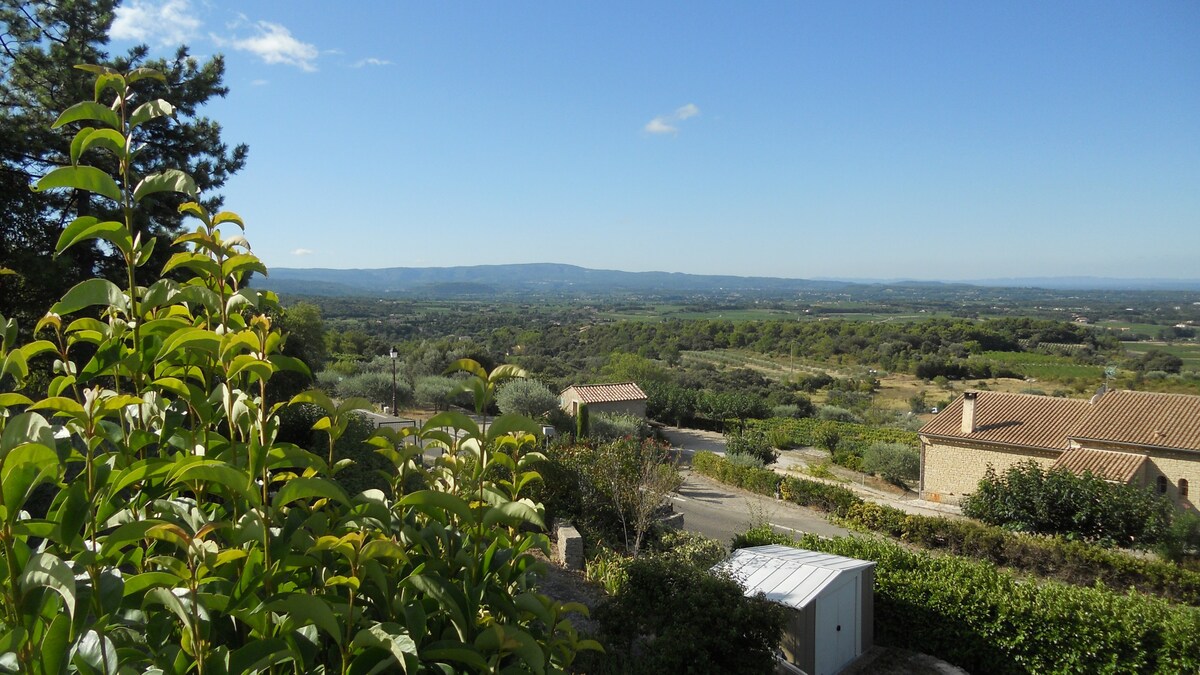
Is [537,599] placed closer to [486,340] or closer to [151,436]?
[151,436]

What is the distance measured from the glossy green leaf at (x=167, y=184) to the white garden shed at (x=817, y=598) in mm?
6390

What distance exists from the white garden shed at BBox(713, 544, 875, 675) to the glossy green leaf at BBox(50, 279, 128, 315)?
6.40m

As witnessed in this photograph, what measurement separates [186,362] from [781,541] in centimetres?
1079

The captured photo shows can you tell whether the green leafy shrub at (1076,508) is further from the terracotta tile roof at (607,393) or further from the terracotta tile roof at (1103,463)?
the terracotta tile roof at (607,393)

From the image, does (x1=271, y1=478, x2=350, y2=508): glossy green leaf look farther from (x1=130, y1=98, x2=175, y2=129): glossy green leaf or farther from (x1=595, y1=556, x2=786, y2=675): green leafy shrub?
(x1=595, y1=556, x2=786, y2=675): green leafy shrub

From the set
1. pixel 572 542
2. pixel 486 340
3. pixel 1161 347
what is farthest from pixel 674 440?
pixel 1161 347

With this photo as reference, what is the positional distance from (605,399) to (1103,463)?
16.2 metres

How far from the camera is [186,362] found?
171 cm

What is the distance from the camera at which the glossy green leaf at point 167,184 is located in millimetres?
1570

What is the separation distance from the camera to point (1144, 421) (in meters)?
18.4

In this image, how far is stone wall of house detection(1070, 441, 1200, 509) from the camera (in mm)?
16734

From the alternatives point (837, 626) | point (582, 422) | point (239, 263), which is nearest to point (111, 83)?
point (239, 263)

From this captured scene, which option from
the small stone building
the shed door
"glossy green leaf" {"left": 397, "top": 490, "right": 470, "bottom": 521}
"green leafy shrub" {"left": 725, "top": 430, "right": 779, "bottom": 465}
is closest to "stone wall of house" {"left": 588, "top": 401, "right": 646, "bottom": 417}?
the small stone building

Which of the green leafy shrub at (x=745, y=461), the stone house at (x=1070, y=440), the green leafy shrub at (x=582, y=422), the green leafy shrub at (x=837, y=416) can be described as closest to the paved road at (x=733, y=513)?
the green leafy shrub at (x=745, y=461)
